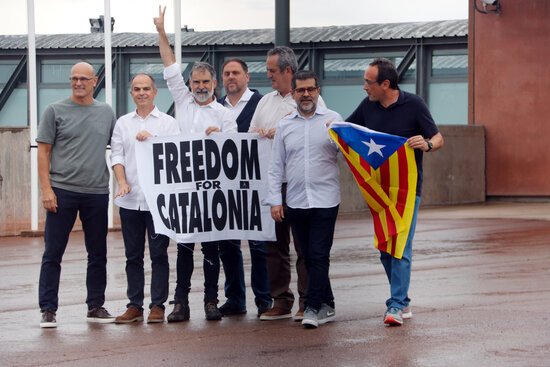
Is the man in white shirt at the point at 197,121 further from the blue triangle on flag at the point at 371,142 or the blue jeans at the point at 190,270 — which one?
the blue triangle on flag at the point at 371,142

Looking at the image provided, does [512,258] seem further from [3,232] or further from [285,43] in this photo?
[3,232]

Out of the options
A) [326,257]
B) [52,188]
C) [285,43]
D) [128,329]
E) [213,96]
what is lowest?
[128,329]

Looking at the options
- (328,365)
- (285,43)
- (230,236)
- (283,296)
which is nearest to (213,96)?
(230,236)

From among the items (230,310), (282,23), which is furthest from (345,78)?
(230,310)

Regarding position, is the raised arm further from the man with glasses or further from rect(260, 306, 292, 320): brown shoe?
rect(260, 306, 292, 320): brown shoe

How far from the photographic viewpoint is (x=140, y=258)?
→ 848cm

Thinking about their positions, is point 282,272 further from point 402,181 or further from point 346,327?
point 402,181

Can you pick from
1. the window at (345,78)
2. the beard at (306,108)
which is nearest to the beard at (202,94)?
the beard at (306,108)

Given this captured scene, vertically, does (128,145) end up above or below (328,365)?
above

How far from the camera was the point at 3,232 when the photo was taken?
16.8 meters

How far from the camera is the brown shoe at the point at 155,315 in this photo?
8320 mm

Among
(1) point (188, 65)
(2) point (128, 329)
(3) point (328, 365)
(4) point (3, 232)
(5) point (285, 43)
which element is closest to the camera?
(3) point (328, 365)

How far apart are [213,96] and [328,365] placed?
282 cm

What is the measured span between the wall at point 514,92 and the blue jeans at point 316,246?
15.4 m
